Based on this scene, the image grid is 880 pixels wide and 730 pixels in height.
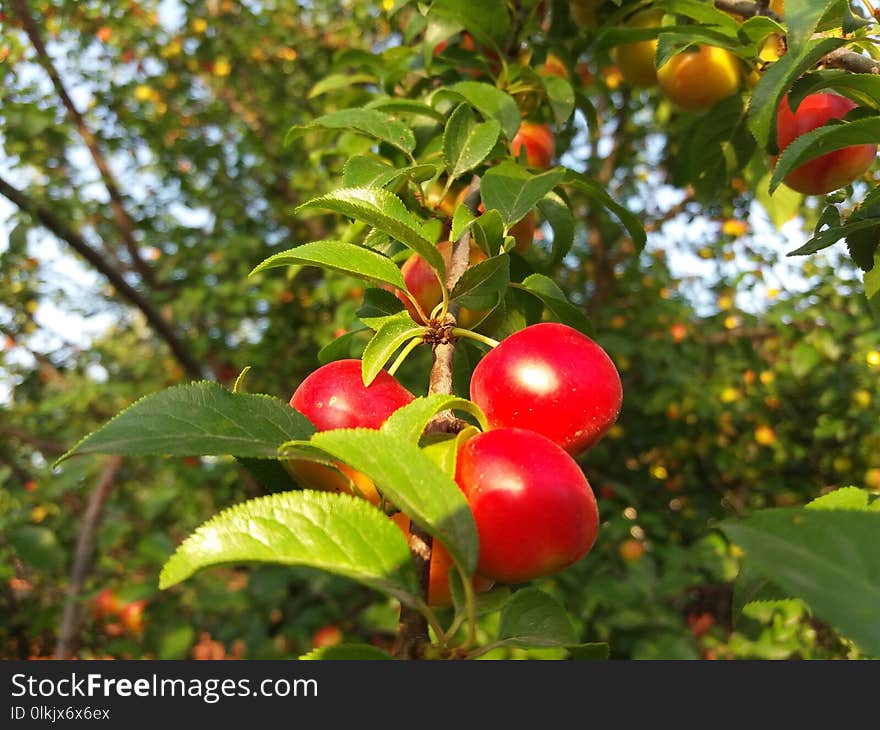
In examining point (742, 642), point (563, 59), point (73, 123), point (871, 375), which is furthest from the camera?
point (73, 123)

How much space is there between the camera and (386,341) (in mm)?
573

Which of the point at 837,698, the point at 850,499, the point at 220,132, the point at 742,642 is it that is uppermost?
the point at 220,132

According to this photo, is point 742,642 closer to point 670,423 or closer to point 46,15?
point 670,423

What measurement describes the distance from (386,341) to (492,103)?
41 cm

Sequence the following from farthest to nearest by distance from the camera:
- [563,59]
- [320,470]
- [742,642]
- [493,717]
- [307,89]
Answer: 1. [307,89]
2. [742,642]
3. [563,59]
4. [320,470]
5. [493,717]

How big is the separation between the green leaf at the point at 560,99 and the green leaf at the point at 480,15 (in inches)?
4.1

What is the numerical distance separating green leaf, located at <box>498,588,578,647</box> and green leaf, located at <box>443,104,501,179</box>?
17.2 inches

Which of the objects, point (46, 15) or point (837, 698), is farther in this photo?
point (46, 15)

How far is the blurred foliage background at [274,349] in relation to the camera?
1692 millimetres

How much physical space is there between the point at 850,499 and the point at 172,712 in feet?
1.65

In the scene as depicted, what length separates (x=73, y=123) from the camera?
2318 mm

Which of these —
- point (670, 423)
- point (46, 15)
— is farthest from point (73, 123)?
point (670, 423)

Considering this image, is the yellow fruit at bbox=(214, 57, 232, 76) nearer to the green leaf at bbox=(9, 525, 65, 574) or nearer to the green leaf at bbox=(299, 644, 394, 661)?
the green leaf at bbox=(9, 525, 65, 574)

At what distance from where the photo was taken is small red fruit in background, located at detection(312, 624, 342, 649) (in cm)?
175
